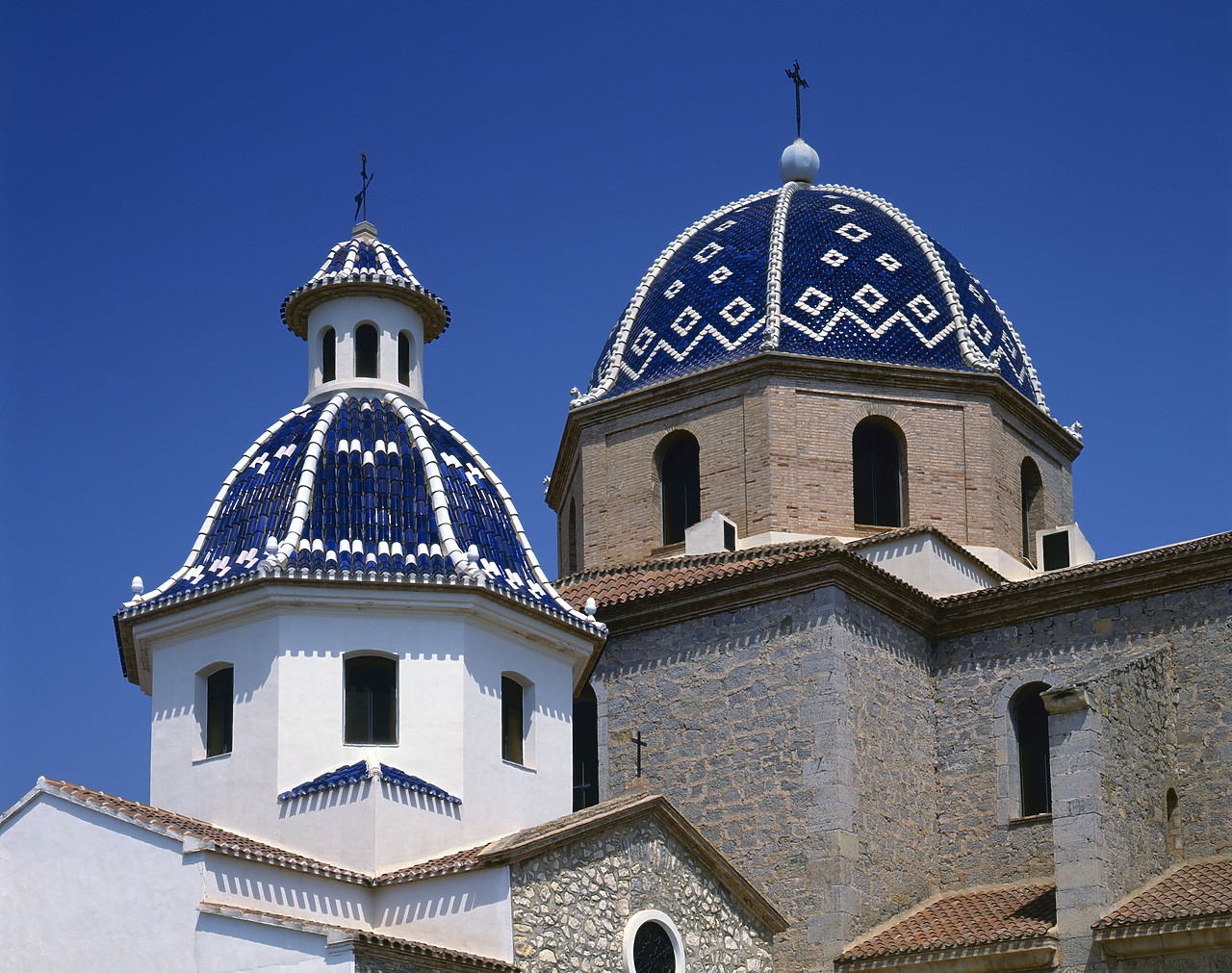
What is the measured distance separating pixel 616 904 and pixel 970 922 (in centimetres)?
441

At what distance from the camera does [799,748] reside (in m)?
18.7

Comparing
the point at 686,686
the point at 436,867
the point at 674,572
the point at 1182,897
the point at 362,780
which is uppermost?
the point at 674,572

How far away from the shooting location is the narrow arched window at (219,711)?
1616cm

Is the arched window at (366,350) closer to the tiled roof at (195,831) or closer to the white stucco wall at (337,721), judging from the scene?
the white stucco wall at (337,721)

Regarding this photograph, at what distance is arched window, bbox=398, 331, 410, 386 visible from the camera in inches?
731

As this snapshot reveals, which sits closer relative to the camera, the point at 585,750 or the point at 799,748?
the point at 799,748

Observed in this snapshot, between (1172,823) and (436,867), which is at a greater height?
(1172,823)

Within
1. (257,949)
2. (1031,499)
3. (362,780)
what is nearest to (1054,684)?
(1031,499)

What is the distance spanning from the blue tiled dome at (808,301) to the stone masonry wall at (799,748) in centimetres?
466

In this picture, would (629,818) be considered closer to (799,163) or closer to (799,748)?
(799,748)

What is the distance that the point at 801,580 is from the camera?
19.2 metres

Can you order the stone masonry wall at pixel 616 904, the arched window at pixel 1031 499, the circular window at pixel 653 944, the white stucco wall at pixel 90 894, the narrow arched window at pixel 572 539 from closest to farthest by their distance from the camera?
the white stucco wall at pixel 90 894 → the stone masonry wall at pixel 616 904 → the circular window at pixel 653 944 → the arched window at pixel 1031 499 → the narrow arched window at pixel 572 539

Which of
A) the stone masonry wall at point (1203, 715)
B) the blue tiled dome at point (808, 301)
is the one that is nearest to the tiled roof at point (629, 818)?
the stone masonry wall at point (1203, 715)

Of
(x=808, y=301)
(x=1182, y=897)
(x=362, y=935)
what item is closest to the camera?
(x=362, y=935)
